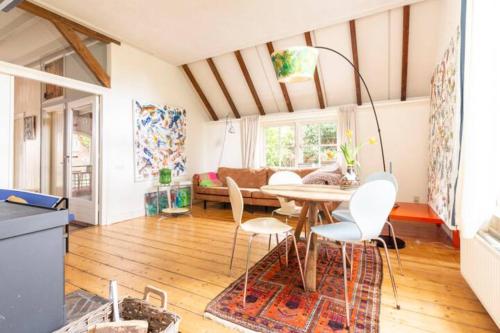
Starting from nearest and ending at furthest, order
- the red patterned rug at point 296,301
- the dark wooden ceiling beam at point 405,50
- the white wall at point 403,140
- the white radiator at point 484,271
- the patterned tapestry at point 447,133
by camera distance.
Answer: the white radiator at point 484,271, the red patterned rug at point 296,301, the patterned tapestry at point 447,133, the dark wooden ceiling beam at point 405,50, the white wall at point 403,140

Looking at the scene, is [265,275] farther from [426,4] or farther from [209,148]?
[209,148]

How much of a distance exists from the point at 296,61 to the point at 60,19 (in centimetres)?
353

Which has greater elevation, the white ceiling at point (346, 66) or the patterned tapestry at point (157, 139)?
the white ceiling at point (346, 66)

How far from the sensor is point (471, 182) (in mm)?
1477

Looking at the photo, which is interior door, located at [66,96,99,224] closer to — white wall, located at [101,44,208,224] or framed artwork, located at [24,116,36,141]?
white wall, located at [101,44,208,224]

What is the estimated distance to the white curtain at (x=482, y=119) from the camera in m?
1.42

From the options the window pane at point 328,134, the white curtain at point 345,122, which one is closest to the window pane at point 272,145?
the window pane at point 328,134

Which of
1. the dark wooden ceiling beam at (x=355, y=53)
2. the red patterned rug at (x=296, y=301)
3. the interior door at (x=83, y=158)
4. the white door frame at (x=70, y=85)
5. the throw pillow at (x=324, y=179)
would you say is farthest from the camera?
the interior door at (x=83, y=158)

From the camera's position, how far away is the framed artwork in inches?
207

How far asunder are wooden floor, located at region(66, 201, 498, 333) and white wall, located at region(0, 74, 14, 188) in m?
1.04

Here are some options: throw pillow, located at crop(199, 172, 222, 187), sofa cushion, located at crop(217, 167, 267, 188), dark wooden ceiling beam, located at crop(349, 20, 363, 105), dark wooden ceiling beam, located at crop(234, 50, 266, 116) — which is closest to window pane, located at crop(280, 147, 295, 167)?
sofa cushion, located at crop(217, 167, 267, 188)

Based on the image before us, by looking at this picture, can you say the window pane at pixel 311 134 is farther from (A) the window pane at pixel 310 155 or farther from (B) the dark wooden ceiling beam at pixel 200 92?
(B) the dark wooden ceiling beam at pixel 200 92

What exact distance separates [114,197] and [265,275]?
3.06 m

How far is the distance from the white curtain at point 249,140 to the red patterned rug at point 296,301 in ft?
10.9
